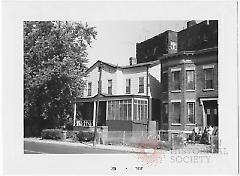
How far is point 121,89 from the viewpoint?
697cm

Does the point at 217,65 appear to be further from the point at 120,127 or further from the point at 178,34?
the point at 120,127

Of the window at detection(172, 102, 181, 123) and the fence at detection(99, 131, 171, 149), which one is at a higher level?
the window at detection(172, 102, 181, 123)

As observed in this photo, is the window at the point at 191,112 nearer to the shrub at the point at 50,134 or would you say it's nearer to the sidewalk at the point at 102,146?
the sidewalk at the point at 102,146

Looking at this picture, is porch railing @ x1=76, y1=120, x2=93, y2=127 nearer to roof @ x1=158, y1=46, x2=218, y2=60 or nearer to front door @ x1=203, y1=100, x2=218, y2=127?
roof @ x1=158, y1=46, x2=218, y2=60

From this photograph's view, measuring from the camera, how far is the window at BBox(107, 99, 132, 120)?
690cm

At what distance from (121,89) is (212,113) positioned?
1.13 metres

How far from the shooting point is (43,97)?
23.1ft

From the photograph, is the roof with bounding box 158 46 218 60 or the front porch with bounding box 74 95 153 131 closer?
the roof with bounding box 158 46 218 60

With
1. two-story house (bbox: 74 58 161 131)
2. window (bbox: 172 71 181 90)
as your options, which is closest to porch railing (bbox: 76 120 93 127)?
two-story house (bbox: 74 58 161 131)

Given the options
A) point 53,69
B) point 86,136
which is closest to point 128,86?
point 86,136

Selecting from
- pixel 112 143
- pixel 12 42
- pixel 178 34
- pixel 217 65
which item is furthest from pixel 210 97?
pixel 12 42

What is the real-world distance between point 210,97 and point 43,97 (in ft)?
6.63

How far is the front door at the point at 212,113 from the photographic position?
6664 mm

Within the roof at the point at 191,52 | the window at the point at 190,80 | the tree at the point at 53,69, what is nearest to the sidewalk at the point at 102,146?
the tree at the point at 53,69
